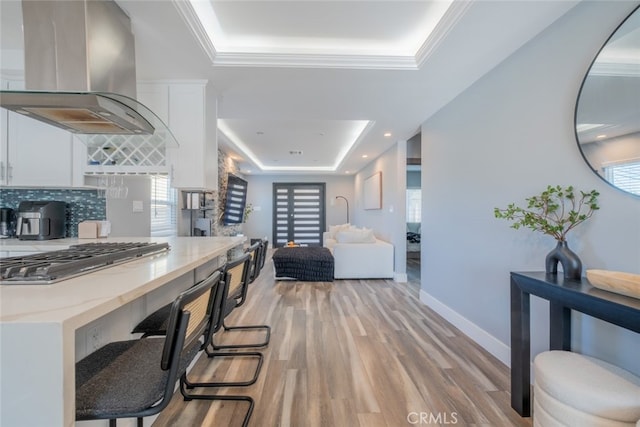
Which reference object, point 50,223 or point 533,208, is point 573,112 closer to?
point 533,208

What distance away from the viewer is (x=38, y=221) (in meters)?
2.34

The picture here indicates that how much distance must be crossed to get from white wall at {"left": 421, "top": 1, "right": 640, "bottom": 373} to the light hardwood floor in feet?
1.32

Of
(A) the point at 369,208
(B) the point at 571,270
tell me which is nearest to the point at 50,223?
(B) the point at 571,270

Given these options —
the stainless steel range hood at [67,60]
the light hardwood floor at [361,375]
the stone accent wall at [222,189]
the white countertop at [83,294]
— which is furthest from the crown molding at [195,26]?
the stone accent wall at [222,189]

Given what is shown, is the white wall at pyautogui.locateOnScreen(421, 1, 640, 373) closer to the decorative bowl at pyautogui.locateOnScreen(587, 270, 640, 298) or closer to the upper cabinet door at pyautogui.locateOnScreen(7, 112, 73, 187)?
the decorative bowl at pyautogui.locateOnScreen(587, 270, 640, 298)

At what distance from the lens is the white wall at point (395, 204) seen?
4.72 metres

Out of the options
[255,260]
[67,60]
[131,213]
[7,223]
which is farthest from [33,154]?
[255,260]

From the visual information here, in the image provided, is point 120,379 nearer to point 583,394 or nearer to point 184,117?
point 583,394

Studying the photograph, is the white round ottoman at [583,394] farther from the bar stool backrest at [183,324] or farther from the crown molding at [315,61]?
the crown molding at [315,61]

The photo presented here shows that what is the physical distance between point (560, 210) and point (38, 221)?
13.1ft

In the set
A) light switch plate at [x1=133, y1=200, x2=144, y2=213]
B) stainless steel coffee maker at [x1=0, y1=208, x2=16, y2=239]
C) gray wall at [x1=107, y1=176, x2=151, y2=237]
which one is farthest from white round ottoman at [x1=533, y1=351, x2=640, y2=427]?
stainless steel coffee maker at [x1=0, y1=208, x2=16, y2=239]

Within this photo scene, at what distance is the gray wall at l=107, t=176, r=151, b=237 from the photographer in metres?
2.88

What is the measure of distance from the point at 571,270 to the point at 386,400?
1.32 meters

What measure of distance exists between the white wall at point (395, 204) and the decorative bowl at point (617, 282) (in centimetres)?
346
